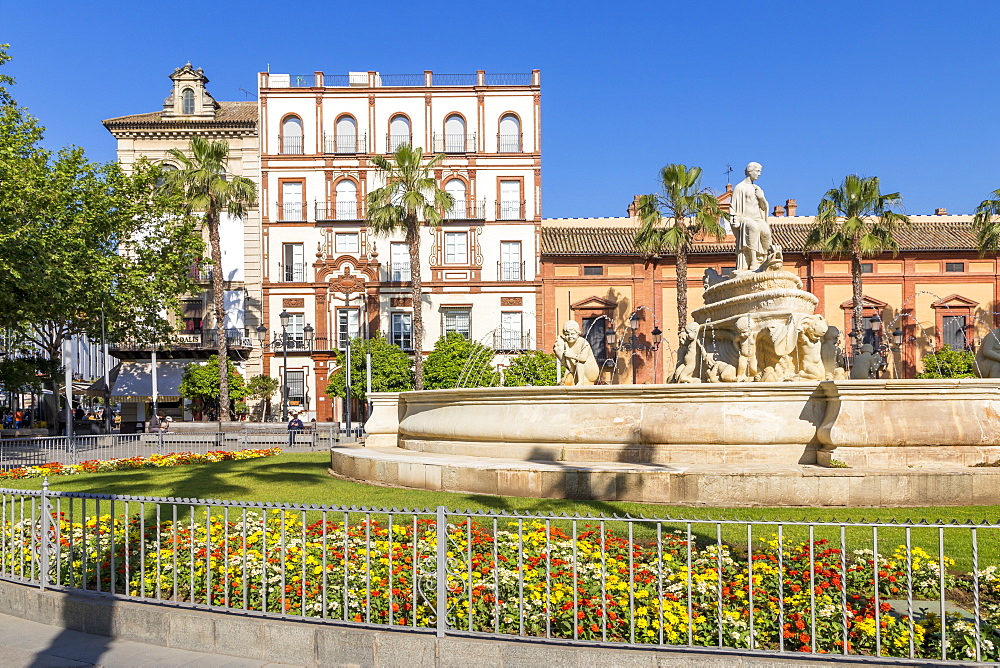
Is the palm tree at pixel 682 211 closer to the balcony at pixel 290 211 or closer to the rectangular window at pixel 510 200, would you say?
the rectangular window at pixel 510 200

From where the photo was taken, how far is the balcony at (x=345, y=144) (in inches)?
1758

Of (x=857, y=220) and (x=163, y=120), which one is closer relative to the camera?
(x=857, y=220)

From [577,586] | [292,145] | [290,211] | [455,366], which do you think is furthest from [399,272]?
[577,586]

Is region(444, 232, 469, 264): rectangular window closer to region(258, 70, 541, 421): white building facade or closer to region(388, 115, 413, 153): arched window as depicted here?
region(258, 70, 541, 421): white building facade

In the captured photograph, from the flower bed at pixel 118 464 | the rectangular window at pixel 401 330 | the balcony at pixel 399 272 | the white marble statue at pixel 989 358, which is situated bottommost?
the flower bed at pixel 118 464

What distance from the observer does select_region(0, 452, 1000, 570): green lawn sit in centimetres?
720

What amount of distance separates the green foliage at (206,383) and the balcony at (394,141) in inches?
592

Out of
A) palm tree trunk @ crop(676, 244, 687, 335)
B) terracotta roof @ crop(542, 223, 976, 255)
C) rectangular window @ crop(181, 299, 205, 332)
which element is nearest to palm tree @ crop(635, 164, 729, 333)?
palm tree trunk @ crop(676, 244, 687, 335)

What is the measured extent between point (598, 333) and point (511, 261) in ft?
21.4

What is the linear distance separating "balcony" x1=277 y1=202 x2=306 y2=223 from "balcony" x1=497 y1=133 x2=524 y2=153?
38.7ft

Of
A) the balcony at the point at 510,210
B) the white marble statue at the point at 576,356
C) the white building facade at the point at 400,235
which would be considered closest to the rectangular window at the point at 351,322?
the white building facade at the point at 400,235

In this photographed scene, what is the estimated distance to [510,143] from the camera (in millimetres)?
45000

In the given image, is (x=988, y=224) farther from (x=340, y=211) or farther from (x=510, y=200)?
(x=340, y=211)

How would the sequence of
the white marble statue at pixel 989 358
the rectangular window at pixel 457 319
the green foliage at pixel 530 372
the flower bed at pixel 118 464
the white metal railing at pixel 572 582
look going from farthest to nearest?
the rectangular window at pixel 457 319
the green foliage at pixel 530 372
the flower bed at pixel 118 464
the white marble statue at pixel 989 358
the white metal railing at pixel 572 582
